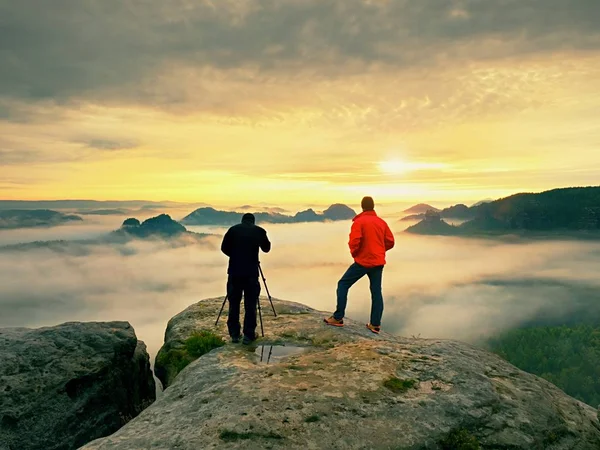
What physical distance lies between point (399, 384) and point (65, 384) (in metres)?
10.2

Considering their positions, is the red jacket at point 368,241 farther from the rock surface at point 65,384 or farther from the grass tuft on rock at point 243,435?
the rock surface at point 65,384

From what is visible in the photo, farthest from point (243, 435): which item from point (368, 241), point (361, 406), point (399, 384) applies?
point (368, 241)

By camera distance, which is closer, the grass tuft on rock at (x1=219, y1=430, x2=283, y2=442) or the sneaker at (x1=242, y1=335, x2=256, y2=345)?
the grass tuft on rock at (x1=219, y1=430, x2=283, y2=442)

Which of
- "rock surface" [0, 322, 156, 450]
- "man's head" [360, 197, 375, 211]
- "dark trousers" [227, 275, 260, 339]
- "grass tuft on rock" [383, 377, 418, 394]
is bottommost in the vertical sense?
"rock surface" [0, 322, 156, 450]

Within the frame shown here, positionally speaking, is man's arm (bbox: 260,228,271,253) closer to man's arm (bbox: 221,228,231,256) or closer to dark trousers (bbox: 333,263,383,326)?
man's arm (bbox: 221,228,231,256)

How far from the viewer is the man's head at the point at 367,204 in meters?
14.8

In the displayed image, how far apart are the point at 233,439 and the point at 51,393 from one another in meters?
8.28

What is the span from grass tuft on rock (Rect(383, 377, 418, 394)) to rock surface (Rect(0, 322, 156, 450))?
9.62 metres

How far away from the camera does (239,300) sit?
1359cm

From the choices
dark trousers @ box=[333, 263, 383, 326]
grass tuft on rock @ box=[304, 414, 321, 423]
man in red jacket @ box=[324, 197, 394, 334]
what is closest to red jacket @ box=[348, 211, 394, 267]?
man in red jacket @ box=[324, 197, 394, 334]

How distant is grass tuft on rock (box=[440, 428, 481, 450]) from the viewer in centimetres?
819

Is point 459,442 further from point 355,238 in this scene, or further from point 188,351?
point 188,351

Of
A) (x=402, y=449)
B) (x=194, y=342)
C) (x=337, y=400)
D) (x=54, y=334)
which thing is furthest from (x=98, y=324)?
(x=402, y=449)

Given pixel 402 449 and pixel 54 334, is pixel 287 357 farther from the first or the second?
pixel 54 334
